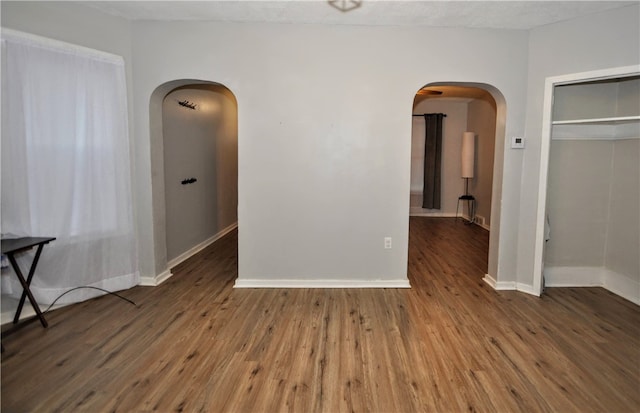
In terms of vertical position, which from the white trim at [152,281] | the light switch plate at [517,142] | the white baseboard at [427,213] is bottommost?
the white trim at [152,281]

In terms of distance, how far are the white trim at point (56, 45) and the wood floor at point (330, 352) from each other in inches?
81.0

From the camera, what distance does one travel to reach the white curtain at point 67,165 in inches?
97.4

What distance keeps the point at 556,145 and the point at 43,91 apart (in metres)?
4.42

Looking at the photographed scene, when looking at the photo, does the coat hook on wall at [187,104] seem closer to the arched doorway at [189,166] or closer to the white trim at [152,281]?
the arched doorway at [189,166]

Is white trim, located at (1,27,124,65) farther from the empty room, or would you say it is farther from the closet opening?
the closet opening

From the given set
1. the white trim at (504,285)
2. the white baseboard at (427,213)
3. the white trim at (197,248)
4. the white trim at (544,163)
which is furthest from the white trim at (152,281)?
the white baseboard at (427,213)

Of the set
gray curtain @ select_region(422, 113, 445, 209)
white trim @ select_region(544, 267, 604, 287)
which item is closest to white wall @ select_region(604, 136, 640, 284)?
white trim @ select_region(544, 267, 604, 287)

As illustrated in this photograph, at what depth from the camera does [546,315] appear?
2.82 m

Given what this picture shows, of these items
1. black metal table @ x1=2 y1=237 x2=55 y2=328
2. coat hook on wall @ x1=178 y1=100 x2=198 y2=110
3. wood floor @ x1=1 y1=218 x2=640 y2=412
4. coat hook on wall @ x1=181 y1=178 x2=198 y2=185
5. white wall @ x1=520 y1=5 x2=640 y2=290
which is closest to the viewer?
wood floor @ x1=1 y1=218 x2=640 y2=412

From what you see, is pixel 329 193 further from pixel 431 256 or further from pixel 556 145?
pixel 556 145

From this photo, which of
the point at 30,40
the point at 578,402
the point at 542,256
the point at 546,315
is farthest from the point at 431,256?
the point at 30,40

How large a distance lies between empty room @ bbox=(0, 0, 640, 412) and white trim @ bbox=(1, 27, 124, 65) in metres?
0.02

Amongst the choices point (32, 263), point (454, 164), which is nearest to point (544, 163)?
point (32, 263)

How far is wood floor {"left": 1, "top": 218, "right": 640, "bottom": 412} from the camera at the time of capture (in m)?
1.82
